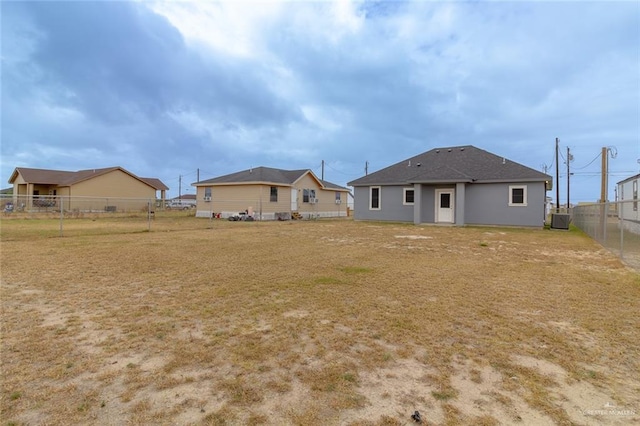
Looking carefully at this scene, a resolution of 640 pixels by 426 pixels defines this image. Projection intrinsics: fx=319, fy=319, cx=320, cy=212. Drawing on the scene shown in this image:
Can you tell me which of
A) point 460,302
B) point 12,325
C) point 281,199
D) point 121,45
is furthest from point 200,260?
point 121,45

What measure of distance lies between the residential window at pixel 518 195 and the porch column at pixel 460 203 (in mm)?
2482

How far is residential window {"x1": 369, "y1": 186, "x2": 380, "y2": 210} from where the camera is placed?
73.1 ft

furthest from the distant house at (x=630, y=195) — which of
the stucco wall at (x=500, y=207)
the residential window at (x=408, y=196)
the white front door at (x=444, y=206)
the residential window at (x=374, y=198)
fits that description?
the residential window at (x=374, y=198)

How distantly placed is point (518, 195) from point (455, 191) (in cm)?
323

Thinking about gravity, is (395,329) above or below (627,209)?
below

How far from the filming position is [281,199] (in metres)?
25.6

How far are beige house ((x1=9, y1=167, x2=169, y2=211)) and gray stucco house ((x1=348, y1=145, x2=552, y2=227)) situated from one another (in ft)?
73.0

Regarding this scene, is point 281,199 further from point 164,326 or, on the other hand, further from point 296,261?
point 164,326

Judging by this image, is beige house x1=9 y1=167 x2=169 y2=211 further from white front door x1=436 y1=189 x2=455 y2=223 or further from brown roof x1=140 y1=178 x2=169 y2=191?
white front door x1=436 y1=189 x2=455 y2=223

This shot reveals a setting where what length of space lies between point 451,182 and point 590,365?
1643 centimetres

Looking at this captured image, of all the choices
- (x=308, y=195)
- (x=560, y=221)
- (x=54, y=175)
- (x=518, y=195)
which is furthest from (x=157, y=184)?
(x=560, y=221)

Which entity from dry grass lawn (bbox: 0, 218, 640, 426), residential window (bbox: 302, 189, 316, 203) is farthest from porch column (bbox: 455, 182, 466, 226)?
residential window (bbox: 302, 189, 316, 203)

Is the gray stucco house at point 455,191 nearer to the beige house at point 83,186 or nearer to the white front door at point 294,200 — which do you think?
the white front door at point 294,200

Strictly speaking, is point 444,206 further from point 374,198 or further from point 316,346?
point 316,346
